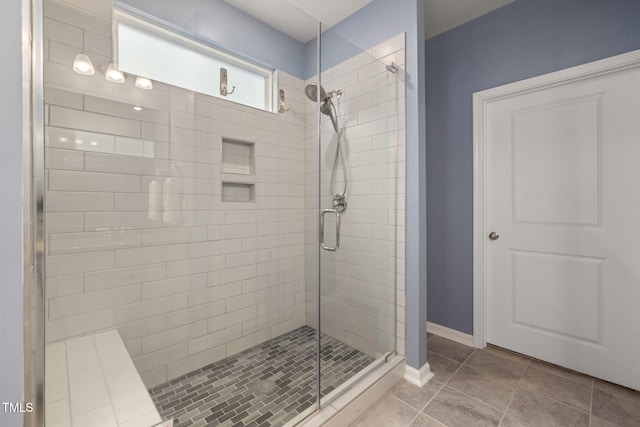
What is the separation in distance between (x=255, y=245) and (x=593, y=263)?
7.56 feet

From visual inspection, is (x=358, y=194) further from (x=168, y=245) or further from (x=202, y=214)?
(x=168, y=245)

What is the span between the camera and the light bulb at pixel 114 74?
1.46 metres

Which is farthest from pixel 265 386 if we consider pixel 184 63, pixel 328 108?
pixel 184 63

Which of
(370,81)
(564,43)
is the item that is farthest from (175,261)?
(564,43)

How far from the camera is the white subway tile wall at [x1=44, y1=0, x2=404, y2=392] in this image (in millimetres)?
1365

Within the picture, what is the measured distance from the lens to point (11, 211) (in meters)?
0.71

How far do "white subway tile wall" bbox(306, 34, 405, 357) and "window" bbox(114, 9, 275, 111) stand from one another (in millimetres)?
649

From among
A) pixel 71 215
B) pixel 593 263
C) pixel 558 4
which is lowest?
pixel 593 263

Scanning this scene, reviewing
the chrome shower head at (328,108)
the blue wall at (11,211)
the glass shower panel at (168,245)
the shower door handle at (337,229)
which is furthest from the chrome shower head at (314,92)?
the blue wall at (11,211)

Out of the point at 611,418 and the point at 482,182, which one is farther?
the point at 482,182

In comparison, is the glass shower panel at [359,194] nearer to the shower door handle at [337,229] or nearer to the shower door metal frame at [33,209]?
the shower door handle at [337,229]

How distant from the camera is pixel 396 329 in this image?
5.96 ft

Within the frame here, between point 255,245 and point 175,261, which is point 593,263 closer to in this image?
point 255,245

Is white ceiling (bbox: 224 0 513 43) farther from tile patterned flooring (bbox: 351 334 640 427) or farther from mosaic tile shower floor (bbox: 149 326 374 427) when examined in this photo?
tile patterned flooring (bbox: 351 334 640 427)
